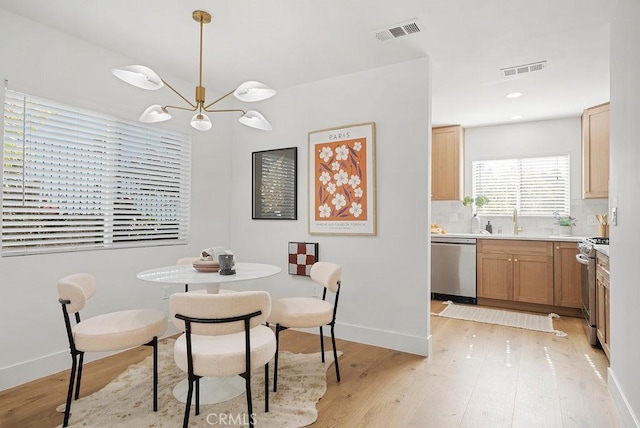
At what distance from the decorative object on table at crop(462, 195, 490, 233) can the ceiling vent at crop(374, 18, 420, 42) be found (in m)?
3.34

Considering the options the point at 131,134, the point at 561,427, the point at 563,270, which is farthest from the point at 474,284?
the point at 131,134

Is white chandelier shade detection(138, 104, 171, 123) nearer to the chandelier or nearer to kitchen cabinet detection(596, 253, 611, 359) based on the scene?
the chandelier

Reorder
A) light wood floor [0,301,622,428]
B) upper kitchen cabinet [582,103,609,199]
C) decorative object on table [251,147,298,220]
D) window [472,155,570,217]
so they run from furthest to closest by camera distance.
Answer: window [472,155,570,217] < upper kitchen cabinet [582,103,609,199] < decorative object on table [251,147,298,220] < light wood floor [0,301,622,428]

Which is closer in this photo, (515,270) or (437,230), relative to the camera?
(515,270)

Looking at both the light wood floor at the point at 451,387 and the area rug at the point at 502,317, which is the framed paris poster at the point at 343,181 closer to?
the light wood floor at the point at 451,387

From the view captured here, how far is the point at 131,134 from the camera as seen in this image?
3.24 metres

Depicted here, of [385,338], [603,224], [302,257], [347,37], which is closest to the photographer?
[347,37]

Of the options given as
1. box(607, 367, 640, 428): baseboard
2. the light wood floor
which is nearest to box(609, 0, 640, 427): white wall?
box(607, 367, 640, 428): baseboard

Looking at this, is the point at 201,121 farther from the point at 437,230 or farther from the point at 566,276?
the point at 566,276

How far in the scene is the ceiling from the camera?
240 cm

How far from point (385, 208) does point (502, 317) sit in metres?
2.17

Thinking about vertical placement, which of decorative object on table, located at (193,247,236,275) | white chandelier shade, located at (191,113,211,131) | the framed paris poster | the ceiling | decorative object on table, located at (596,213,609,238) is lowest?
decorative object on table, located at (193,247,236,275)

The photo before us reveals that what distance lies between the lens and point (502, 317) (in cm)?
423

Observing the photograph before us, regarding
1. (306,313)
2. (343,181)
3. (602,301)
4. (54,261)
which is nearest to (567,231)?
A: (602,301)
